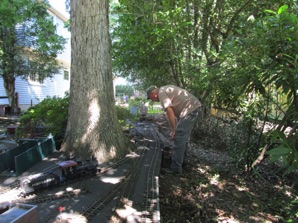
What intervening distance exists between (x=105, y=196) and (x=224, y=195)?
2.18 m

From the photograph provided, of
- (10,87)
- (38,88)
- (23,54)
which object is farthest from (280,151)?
(38,88)

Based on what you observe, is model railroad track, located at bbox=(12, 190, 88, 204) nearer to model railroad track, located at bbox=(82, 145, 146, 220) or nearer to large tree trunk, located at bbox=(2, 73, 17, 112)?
model railroad track, located at bbox=(82, 145, 146, 220)

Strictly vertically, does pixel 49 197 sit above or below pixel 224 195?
above

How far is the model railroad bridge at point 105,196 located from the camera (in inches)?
118

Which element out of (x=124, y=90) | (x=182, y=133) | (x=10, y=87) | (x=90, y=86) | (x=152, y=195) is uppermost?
(x=124, y=90)

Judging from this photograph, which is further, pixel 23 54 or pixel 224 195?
pixel 23 54

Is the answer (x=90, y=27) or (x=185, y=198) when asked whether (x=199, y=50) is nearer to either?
(x=90, y=27)

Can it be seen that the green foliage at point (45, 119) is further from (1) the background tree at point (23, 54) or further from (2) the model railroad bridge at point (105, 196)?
(1) the background tree at point (23, 54)

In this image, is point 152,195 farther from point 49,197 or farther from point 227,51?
point 227,51

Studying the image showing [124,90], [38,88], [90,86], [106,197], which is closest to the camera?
[106,197]

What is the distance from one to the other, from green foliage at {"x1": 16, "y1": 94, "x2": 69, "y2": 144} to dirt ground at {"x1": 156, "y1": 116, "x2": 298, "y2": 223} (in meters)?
2.75

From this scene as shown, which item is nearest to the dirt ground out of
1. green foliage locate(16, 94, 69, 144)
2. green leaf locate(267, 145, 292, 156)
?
green leaf locate(267, 145, 292, 156)

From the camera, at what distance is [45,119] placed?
Answer: 6.42m

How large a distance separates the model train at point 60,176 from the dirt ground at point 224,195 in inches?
47.8
